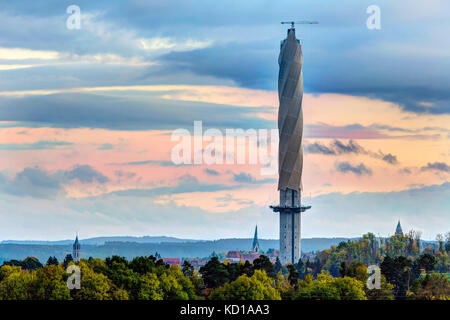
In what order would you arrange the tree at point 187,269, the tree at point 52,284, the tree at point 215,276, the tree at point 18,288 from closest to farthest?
the tree at point 52,284 < the tree at point 18,288 < the tree at point 215,276 < the tree at point 187,269

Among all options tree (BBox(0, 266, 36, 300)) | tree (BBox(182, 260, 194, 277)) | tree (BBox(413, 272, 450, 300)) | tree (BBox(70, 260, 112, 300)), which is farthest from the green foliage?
tree (BBox(182, 260, 194, 277))

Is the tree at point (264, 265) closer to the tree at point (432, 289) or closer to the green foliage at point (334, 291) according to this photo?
the tree at point (432, 289)

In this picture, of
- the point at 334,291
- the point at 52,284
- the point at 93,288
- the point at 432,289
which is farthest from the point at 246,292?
A: the point at 432,289

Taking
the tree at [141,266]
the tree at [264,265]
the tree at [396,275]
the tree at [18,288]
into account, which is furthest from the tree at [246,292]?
the tree at [264,265]

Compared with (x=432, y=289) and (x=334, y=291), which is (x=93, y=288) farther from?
(x=432, y=289)

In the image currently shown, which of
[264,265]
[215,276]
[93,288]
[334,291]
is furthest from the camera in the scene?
[264,265]

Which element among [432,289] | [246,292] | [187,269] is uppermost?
[187,269]

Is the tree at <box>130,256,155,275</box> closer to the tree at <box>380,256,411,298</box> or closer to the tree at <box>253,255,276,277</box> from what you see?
the tree at <box>253,255,276,277</box>

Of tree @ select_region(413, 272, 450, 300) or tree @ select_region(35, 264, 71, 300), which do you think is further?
tree @ select_region(413, 272, 450, 300)

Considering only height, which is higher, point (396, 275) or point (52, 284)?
point (396, 275)
